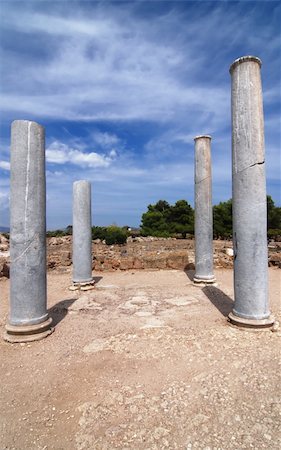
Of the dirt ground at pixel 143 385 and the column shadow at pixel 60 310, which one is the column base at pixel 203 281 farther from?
the column shadow at pixel 60 310

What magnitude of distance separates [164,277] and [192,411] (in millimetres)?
7455

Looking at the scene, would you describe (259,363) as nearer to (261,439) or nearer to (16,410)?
(261,439)

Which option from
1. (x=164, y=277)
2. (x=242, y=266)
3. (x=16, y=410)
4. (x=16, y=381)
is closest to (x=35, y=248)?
(x=16, y=381)

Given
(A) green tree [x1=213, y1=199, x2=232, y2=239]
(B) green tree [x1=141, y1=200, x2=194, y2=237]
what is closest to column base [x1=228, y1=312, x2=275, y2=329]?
(A) green tree [x1=213, y1=199, x2=232, y2=239]

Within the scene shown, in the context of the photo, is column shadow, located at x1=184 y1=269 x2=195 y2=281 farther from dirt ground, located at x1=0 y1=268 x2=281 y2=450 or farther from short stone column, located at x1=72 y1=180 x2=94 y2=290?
dirt ground, located at x1=0 y1=268 x2=281 y2=450

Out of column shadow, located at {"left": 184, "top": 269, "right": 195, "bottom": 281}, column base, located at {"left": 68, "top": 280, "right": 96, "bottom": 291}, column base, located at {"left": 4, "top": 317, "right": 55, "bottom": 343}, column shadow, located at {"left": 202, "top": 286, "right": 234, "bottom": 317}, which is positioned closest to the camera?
column base, located at {"left": 4, "top": 317, "right": 55, "bottom": 343}

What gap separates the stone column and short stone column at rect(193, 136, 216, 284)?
12.0 feet

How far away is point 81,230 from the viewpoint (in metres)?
8.66

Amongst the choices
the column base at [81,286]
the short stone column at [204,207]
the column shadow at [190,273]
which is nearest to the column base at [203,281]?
the short stone column at [204,207]

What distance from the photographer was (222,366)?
3719 millimetres

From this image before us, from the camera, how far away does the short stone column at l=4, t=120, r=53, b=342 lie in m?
4.83

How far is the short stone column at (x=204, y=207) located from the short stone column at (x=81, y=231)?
3.37 m

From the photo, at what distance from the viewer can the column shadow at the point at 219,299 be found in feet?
20.8

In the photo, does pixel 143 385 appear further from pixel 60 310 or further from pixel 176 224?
pixel 176 224
